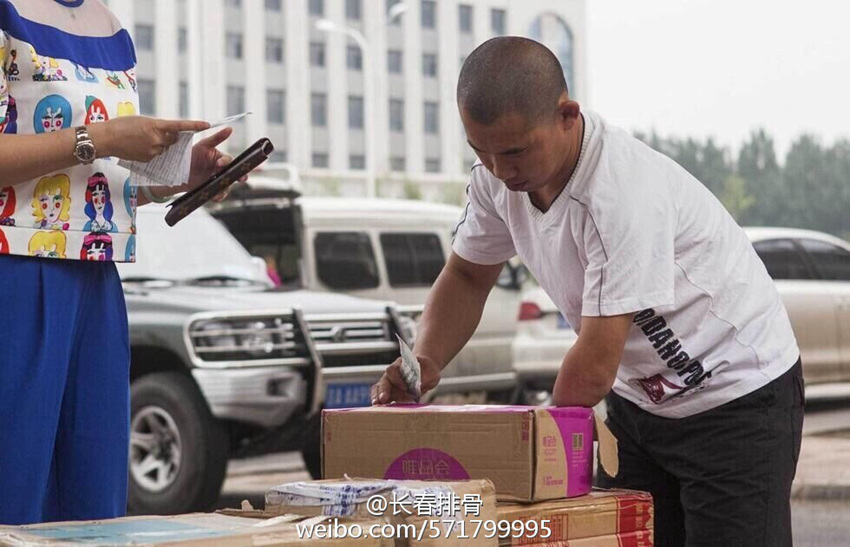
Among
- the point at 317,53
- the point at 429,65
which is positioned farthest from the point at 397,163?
the point at 317,53

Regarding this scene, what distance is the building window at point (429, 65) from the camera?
21812mm

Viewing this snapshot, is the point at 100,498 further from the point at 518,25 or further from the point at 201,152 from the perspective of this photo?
the point at 518,25

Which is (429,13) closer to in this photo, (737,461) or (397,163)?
(397,163)

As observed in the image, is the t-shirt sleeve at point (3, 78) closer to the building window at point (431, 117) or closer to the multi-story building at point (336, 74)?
the multi-story building at point (336, 74)

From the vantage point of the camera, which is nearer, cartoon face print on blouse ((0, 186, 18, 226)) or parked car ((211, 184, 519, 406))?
cartoon face print on blouse ((0, 186, 18, 226))

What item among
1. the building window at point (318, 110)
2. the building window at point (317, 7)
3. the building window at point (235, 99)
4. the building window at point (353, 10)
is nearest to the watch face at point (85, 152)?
the building window at point (353, 10)

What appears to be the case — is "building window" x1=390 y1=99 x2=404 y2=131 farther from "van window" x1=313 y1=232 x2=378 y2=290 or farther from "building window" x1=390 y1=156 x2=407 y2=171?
"van window" x1=313 y1=232 x2=378 y2=290

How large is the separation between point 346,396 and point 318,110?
18744 millimetres

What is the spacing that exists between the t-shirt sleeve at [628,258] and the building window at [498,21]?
1465cm

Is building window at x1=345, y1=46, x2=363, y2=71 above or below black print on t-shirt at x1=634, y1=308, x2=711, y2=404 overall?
above

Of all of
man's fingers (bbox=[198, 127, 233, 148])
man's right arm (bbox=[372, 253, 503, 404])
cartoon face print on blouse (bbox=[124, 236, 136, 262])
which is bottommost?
man's right arm (bbox=[372, 253, 503, 404])

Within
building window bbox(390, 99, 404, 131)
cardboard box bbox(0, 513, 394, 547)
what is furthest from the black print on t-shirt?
building window bbox(390, 99, 404, 131)

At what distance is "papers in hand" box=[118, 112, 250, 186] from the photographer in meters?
2.61

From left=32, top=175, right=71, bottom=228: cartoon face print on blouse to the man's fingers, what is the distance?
1.11 ft
